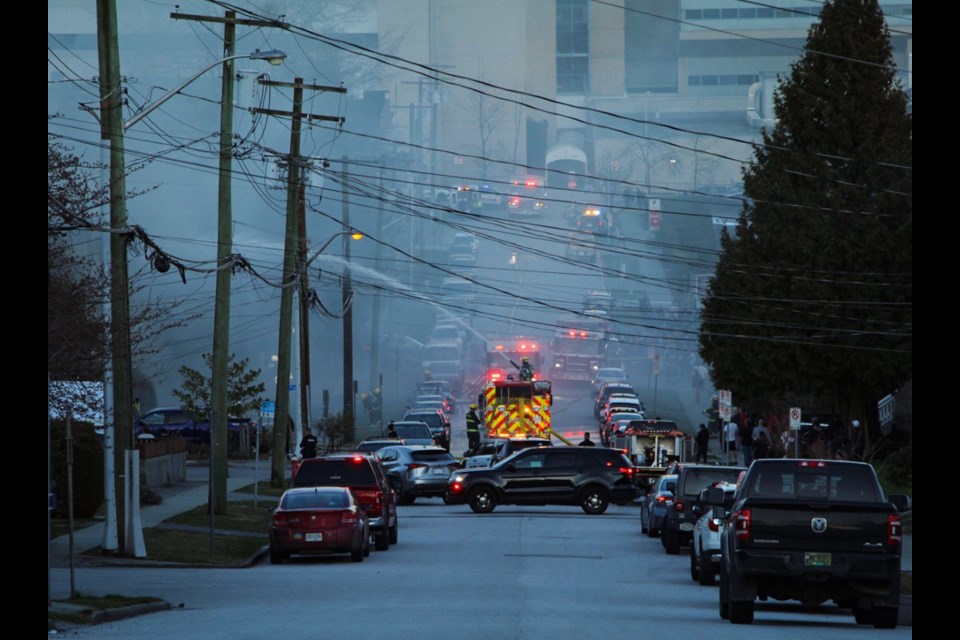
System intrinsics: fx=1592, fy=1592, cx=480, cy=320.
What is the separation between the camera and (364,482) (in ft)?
96.9

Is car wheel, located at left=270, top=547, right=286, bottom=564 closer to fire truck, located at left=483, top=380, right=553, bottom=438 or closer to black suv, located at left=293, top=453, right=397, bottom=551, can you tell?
black suv, located at left=293, top=453, right=397, bottom=551

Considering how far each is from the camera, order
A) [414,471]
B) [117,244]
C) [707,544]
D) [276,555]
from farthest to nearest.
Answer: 1. [414,471]
2. [276,555]
3. [117,244]
4. [707,544]

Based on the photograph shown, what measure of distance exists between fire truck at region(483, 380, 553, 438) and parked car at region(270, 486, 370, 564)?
3008 centimetres

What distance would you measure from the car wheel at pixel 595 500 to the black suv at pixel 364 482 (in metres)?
8.98

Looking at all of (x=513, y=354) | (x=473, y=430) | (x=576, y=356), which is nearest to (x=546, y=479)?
(x=473, y=430)

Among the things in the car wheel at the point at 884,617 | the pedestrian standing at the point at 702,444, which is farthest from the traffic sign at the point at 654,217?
the car wheel at the point at 884,617

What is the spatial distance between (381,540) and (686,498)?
222 inches

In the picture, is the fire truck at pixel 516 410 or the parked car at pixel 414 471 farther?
the fire truck at pixel 516 410

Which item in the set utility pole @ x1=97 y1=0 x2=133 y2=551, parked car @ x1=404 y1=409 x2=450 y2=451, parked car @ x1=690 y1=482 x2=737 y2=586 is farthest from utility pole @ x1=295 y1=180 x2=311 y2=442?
parked car @ x1=690 y1=482 x2=737 y2=586

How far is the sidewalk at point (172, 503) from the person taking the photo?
26.9 m

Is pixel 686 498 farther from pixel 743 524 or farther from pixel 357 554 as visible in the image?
pixel 743 524

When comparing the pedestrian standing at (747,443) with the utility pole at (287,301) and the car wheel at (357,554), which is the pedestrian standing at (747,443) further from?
the car wheel at (357,554)

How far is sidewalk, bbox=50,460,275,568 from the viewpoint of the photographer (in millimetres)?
26875
